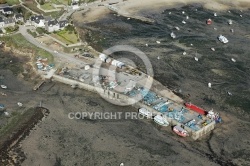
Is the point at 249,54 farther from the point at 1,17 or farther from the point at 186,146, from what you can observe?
the point at 1,17

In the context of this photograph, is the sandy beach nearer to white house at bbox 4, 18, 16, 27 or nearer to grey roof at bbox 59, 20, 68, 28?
grey roof at bbox 59, 20, 68, 28

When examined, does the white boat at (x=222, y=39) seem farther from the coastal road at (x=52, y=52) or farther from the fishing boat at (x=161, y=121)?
the fishing boat at (x=161, y=121)

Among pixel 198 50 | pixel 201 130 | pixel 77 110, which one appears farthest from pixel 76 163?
pixel 198 50

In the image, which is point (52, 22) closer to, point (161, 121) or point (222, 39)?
point (222, 39)

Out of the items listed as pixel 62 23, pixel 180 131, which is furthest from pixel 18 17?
pixel 180 131

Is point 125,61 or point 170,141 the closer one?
point 170,141

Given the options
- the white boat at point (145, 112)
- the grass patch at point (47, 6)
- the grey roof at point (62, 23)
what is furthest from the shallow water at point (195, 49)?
the grass patch at point (47, 6)
